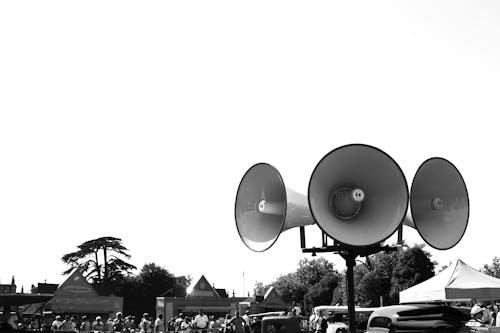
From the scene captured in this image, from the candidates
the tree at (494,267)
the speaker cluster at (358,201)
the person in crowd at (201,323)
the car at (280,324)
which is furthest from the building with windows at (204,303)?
the tree at (494,267)

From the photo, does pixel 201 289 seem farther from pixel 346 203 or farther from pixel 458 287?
pixel 346 203

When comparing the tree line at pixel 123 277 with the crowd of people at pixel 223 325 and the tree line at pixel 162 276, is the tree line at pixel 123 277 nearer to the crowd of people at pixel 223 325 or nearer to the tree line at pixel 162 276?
the tree line at pixel 162 276

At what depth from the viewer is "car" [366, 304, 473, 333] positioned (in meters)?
8.75

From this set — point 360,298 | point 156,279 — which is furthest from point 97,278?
point 360,298

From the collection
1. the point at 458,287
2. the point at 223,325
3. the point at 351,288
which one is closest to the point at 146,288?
the point at 223,325

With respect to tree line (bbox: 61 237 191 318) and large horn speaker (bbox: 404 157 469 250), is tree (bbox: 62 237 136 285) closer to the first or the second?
tree line (bbox: 61 237 191 318)

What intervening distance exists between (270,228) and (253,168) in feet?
3.47

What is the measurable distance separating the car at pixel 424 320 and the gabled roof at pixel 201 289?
3846cm

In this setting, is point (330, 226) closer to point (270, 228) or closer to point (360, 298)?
point (270, 228)

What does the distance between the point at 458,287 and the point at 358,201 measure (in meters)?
12.0

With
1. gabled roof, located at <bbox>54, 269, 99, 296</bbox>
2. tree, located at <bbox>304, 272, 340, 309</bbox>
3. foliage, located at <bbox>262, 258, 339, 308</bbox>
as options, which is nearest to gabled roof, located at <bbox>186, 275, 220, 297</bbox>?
gabled roof, located at <bbox>54, 269, 99, 296</bbox>

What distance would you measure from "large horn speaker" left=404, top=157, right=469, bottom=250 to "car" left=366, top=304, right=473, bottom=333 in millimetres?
1034

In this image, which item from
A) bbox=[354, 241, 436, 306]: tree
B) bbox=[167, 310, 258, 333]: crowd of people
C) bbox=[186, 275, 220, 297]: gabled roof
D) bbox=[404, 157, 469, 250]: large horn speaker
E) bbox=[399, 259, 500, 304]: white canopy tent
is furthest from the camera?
bbox=[354, 241, 436, 306]: tree

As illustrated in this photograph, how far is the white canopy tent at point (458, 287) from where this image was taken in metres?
18.8
